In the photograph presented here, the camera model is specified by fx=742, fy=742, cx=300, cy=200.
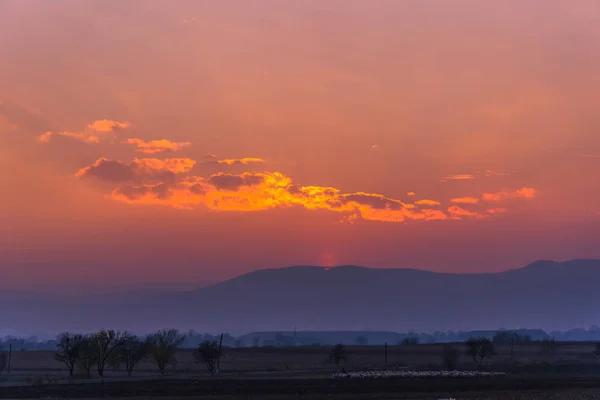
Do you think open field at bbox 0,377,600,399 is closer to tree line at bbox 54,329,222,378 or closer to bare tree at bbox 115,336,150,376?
tree line at bbox 54,329,222,378

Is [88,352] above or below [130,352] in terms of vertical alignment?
above

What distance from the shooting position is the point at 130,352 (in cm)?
9575

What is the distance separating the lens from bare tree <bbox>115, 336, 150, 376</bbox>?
94.6 meters

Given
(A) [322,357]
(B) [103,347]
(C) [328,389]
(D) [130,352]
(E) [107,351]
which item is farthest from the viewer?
(A) [322,357]

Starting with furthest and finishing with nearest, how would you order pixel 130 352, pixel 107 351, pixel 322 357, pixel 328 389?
1. pixel 322 357
2. pixel 130 352
3. pixel 107 351
4. pixel 328 389

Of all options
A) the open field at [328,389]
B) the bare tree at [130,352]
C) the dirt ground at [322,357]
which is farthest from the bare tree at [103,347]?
the dirt ground at [322,357]

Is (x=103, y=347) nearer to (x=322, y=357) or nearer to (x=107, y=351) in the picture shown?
(x=107, y=351)

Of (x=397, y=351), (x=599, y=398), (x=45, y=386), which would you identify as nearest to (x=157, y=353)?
(x=45, y=386)

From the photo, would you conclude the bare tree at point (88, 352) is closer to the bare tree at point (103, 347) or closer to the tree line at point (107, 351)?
the tree line at point (107, 351)

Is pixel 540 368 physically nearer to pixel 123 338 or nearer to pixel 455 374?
pixel 455 374

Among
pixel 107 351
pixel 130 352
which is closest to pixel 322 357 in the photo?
pixel 130 352

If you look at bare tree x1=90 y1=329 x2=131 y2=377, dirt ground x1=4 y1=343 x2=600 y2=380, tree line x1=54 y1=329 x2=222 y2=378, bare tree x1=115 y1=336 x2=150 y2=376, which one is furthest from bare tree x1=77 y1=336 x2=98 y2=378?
dirt ground x1=4 y1=343 x2=600 y2=380

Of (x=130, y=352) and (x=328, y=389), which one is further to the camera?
(x=130, y=352)

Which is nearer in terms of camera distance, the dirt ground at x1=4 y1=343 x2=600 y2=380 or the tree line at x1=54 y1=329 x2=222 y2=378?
the tree line at x1=54 y1=329 x2=222 y2=378
